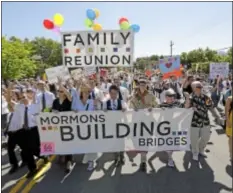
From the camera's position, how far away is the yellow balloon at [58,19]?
720 cm

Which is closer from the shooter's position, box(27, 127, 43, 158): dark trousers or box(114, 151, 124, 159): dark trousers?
box(27, 127, 43, 158): dark trousers

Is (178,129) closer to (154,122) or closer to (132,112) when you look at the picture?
(154,122)

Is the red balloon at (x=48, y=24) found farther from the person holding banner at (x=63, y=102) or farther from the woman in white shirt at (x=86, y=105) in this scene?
the woman in white shirt at (x=86, y=105)

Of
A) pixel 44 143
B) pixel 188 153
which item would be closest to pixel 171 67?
pixel 188 153

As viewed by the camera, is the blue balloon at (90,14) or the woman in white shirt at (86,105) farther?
the blue balloon at (90,14)

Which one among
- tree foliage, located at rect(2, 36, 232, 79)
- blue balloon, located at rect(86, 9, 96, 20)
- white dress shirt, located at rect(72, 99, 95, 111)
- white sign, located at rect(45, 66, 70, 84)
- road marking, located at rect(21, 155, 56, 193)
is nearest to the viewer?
road marking, located at rect(21, 155, 56, 193)

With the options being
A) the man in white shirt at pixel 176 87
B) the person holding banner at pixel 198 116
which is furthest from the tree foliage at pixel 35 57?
the person holding banner at pixel 198 116

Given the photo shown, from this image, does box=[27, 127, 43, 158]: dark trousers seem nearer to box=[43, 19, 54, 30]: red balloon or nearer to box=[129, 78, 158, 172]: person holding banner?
box=[129, 78, 158, 172]: person holding banner

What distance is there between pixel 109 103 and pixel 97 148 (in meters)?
0.91

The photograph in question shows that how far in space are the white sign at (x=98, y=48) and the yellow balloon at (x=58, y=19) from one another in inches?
59.9

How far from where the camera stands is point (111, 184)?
4738 mm

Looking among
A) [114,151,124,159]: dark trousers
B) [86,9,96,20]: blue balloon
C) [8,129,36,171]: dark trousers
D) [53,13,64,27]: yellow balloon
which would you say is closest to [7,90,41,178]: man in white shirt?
[8,129,36,171]: dark trousers

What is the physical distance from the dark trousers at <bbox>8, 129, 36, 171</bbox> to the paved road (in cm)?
30

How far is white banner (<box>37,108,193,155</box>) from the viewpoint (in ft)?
16.7
